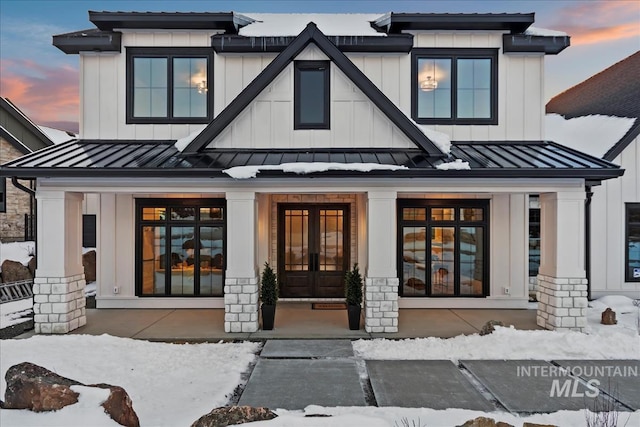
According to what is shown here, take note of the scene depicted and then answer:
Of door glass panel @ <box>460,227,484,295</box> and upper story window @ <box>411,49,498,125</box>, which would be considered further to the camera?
door glass panel @ <box>460,227,484,295</box>

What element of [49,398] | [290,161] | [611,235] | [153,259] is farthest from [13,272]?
[611,235]

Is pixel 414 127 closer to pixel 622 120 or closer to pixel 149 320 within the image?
pixel 149 320

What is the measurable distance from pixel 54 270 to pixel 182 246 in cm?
281

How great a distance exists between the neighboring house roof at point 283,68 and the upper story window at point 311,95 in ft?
1.15

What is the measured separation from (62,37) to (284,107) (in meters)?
5.76

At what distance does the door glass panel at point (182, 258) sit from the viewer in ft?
32.6

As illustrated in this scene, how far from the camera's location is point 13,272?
38.7 feet

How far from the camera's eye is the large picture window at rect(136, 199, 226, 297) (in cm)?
990

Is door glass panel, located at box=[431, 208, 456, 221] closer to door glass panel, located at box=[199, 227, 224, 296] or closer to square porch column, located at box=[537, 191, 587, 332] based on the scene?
square porch column, located at box=[537, 191, 587, 332]

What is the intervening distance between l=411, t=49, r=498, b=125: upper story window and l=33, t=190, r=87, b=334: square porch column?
8.09 metres

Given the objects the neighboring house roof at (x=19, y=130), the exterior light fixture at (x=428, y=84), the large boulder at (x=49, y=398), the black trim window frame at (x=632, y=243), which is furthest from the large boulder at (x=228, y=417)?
the neighboring house roof at (x=19, y=130)

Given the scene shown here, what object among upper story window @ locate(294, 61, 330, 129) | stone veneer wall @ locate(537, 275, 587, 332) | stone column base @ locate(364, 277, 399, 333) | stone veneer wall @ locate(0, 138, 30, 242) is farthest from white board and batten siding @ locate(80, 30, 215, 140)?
stone veneer wall @ locate(537, 275, 587, 332)

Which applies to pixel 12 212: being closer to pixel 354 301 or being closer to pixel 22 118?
pixel 22 118

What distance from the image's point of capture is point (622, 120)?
11.6 meters
